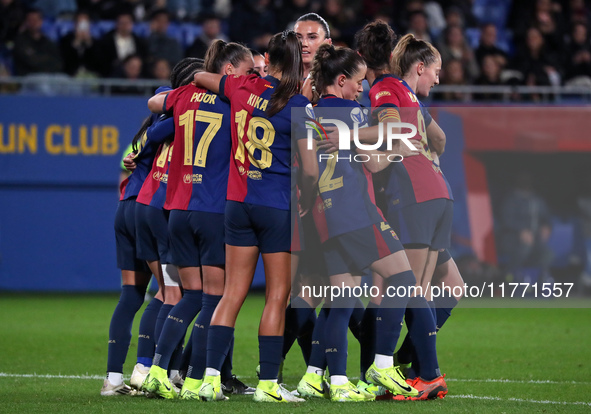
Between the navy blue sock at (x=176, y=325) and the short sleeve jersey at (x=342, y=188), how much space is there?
0.88 m

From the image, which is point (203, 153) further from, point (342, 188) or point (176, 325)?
point (176, 325)

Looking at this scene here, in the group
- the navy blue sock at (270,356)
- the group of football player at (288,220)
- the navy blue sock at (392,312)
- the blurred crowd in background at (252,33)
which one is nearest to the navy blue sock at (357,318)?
the group of football player at (288,220)

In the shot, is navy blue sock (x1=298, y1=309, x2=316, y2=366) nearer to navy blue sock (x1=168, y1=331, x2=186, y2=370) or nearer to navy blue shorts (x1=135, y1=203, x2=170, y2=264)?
navy blue sock (x1=168, y1=331, x2=186, y2=370)

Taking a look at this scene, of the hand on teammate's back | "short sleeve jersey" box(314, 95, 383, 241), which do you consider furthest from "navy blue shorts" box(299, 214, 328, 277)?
the hand on teammate's back

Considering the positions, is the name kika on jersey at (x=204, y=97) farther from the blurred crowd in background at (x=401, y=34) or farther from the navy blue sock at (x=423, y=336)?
the blurred crowd in background at (x=401, y=34)

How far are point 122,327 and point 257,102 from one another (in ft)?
5.60

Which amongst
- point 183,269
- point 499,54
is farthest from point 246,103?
point 499,54


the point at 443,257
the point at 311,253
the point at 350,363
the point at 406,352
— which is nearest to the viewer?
the point at 311,253

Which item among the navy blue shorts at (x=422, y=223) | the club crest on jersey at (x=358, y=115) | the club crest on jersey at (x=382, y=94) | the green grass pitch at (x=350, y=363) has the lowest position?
the green grass pitch at (x=350, y=363)

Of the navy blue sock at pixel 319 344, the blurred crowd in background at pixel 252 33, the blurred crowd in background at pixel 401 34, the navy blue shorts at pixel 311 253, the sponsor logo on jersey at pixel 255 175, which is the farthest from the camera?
the blurred crowd in background at pixel 252 33

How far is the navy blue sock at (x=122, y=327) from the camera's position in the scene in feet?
18.2

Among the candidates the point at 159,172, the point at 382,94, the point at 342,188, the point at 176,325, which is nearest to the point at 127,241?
the point at 159,172

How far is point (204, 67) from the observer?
565 cm

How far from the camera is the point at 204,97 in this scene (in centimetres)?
534
